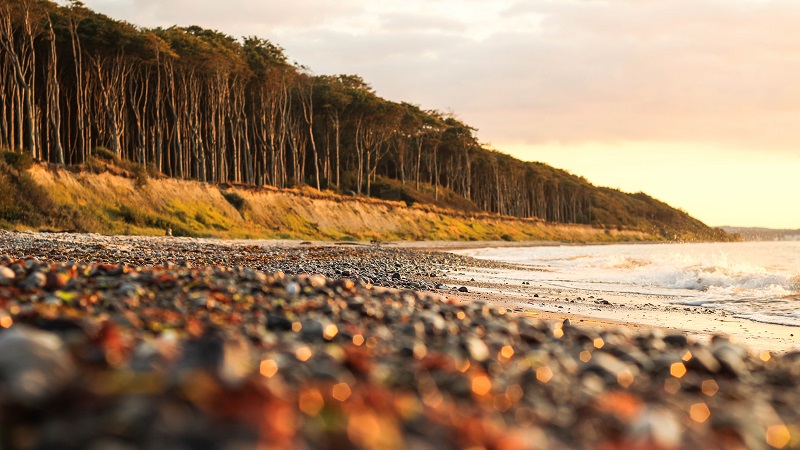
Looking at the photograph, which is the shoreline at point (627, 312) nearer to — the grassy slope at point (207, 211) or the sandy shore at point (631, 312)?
the sandy shore at point (631, 312)

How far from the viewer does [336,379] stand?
9.85 feet

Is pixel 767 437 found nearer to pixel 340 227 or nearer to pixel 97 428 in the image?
pixel 97 428

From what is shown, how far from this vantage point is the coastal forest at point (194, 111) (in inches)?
1567

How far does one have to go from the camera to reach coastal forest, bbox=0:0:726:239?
39812 millimetres

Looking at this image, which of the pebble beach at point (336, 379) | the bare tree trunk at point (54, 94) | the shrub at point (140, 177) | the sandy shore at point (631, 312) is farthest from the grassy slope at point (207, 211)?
Answer: the pebble beach at point (336, 379)

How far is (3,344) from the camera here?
250 cm

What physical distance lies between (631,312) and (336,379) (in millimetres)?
8977

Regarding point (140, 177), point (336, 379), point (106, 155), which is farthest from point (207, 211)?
point (336, 379)

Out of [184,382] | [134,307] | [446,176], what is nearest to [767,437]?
[184,382]

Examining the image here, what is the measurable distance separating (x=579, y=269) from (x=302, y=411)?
2369 centimetres

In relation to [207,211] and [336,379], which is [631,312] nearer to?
[336,379]

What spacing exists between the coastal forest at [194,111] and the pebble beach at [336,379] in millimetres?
28030

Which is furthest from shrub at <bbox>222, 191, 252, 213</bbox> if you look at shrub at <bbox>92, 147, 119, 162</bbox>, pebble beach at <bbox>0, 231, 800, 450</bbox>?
pebble beach at <bbox>0, 231, 800, 450</bbox>

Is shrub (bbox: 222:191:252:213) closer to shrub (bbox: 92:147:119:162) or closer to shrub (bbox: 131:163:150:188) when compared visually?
shrub (bbox: 131:163:150:188)
